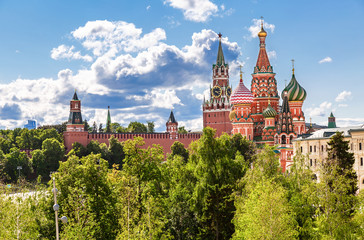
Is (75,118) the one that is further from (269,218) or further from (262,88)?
(269,218)

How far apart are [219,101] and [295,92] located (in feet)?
126

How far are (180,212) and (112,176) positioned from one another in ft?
21.7

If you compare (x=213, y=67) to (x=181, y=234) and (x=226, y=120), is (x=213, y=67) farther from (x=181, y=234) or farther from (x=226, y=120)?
(x=181, y=234)

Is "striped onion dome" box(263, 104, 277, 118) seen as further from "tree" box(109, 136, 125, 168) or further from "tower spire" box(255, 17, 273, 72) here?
"tree" box(109, 136, 125, 168)

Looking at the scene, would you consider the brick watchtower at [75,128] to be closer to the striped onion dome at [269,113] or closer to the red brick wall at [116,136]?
the red brick wall at [116,136]

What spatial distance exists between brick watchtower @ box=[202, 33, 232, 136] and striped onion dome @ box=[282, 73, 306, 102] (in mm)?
35759

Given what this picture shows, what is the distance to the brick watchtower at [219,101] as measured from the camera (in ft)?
391

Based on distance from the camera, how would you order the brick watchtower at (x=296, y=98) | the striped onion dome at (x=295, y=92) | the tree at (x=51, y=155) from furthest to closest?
1. the tree at (x=51, y=155)
2. the striped onion dome at (x=295, y=92)
3. the brick watchtower at (x=296, y=98)


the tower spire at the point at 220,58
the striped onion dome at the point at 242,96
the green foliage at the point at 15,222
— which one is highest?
the tower spire at the point at 220,58

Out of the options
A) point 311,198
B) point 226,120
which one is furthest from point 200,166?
point 226,120

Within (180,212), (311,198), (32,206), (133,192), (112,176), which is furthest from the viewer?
(112,176)

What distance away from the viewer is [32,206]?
31109mm

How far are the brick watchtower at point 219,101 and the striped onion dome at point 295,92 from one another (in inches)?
1408

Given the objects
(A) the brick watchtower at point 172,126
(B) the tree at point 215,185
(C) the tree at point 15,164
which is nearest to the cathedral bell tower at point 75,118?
(C) the tree at point 15,164
